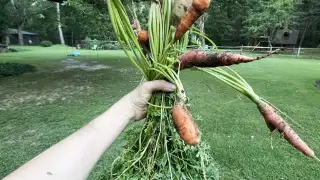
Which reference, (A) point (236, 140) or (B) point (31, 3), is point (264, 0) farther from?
(B) point (31, 3)

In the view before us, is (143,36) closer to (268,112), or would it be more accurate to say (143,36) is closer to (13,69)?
(268,112)

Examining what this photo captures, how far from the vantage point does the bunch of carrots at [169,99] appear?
999 mm

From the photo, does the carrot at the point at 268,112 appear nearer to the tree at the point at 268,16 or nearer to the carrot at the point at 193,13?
the carrot at the point at 193,13

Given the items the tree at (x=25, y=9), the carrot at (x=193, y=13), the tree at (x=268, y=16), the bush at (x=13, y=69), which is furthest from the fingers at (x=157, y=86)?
the tree at (x=25, y=9)

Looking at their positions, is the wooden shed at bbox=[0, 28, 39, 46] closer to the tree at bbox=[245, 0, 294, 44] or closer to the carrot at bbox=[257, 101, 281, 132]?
the tree at bbox=[245, 0, 294, 44]

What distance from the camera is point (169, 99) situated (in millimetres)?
1180

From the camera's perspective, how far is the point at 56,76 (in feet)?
28.5

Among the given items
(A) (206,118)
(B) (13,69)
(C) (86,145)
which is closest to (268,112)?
(C) (86,145)

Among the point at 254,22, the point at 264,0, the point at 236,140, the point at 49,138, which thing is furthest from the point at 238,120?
the point at 254,22

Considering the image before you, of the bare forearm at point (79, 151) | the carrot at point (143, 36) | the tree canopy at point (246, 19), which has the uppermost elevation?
the tree canopy at point (246, 19)

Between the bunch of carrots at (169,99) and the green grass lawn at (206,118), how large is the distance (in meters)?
0.25

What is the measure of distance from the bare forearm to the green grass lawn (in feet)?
1.40

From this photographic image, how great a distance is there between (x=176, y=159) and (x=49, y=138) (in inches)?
115

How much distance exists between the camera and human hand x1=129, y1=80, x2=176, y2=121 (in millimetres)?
1121
